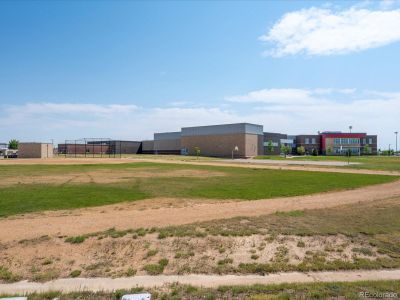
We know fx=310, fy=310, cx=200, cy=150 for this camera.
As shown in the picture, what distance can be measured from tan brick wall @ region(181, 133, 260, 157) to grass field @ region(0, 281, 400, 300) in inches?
3154

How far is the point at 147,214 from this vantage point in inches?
513

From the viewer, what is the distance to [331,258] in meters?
8.21

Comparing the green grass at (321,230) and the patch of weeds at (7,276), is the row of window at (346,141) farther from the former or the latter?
the patch of weeds at (7,276)

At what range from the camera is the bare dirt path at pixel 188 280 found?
6535mm

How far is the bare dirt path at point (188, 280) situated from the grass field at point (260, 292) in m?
0.29

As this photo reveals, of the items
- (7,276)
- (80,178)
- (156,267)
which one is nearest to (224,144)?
(80,178)

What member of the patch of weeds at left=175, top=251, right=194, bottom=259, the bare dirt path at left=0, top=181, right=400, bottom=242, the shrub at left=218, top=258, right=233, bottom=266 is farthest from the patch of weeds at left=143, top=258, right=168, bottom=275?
the bare dirt path at left=0, top=181, right=400, bottom=242

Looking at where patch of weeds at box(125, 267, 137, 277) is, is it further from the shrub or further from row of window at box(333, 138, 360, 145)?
row of window at box(333, 138, 360, 145)

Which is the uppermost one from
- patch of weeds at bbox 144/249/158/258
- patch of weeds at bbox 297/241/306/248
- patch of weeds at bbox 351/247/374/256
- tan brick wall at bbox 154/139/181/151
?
tan brick wall at bbox 154/139/181/151

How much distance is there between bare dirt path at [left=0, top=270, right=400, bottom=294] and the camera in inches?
257

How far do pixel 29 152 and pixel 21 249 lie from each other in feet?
223

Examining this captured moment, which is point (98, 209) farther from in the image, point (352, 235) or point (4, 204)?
point (352, 235)

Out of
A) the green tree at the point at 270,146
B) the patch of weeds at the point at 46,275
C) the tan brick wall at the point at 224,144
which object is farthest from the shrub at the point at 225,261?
the green tree at the point at 270,146

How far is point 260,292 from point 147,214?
299 inches
